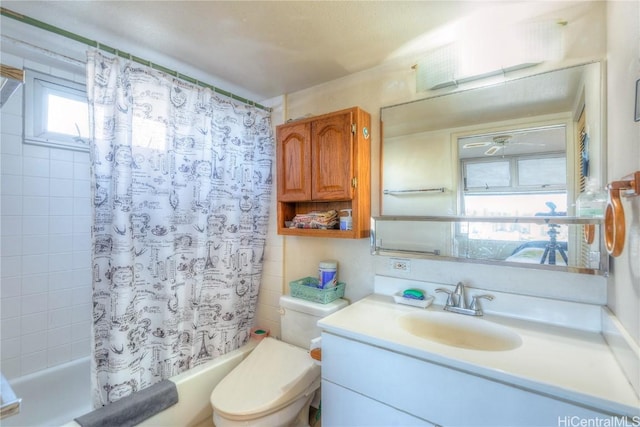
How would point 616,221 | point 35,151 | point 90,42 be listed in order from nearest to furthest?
point 616,221
point 90,42
point 35,151

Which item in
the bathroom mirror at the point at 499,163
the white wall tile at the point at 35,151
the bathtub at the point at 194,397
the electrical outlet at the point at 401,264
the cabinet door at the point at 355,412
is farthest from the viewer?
the white wall tile at the point at 35,151

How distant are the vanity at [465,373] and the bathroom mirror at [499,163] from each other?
1.08 ft

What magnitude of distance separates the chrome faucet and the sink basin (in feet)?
0.11

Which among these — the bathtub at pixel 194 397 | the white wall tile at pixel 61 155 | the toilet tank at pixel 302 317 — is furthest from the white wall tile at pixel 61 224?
the toilet tank at pixel 302 317

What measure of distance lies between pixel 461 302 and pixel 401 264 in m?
0.35

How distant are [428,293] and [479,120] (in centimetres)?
92

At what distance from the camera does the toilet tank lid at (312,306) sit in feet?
5.41

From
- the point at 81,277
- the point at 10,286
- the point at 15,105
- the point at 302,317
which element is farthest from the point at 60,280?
the point at 302,317

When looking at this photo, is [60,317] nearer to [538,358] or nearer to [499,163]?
[538,358]

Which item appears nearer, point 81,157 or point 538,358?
point 538,358

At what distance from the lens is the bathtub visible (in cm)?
144

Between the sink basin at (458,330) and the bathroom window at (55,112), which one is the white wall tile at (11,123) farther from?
the sink basin at (458,330)

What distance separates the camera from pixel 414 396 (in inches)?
Result: 39.7

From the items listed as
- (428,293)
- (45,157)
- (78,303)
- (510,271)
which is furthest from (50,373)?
(510,271)
